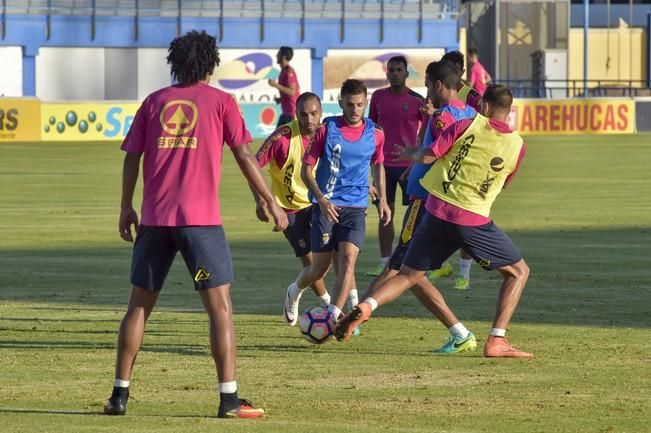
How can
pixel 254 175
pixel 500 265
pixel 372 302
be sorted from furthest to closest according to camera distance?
pixel 500 265 < pixel 372 302 < pixel 254 175

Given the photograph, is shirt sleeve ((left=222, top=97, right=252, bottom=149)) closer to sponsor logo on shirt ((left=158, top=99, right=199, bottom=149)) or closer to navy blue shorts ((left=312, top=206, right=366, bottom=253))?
sponsor logo on shirt ((left=158, top=99, right=199, bottom=149))

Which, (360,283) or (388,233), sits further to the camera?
(388,233)

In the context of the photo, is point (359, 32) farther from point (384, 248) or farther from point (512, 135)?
point (512, 135)

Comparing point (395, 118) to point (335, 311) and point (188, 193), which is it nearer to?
point (335, 311)

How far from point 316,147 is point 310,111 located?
2.04 feet

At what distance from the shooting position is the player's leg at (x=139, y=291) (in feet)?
28.0

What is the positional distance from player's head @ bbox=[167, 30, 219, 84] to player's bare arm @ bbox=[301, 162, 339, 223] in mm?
3176

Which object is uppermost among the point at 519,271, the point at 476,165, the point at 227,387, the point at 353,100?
the point at 353,100

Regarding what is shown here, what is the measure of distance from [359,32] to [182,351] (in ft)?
188

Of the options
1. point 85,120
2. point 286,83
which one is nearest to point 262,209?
point 286,83

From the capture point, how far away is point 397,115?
1612cm

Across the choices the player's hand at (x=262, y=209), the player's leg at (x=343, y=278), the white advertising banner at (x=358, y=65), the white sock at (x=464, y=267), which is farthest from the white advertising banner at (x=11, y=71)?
the player's hand at (x=262, y=209)

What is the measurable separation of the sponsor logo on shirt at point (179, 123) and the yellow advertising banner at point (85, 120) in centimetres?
4022

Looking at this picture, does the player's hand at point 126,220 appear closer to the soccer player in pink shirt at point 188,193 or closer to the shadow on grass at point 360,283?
the soccer player in pink shirt at point 188,193
